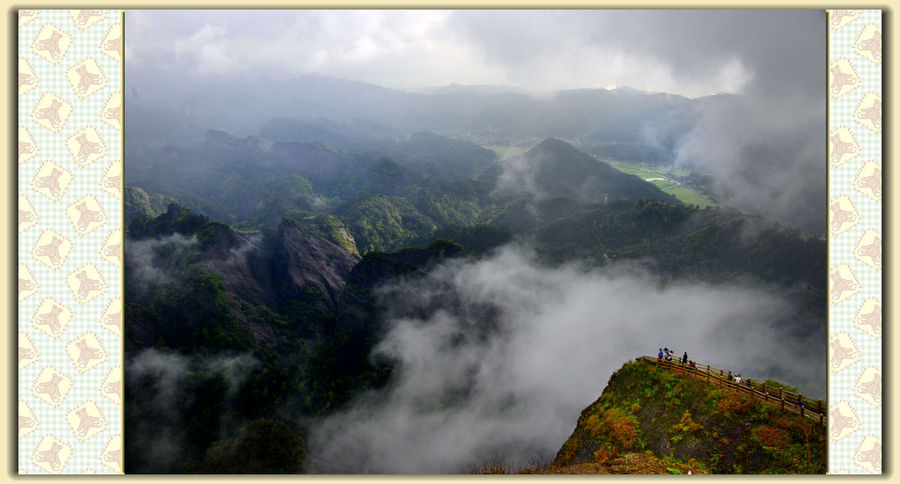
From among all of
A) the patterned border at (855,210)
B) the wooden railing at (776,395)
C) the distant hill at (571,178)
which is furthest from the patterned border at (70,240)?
the distant hill at (571,178)

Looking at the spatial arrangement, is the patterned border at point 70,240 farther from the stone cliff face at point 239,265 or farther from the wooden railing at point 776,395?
the stone cliff face at point 239,265

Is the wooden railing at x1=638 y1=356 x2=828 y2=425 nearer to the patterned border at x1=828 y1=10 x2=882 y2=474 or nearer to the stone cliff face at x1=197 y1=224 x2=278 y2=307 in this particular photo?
the patterned border at x1=828 y1=10 x2=882 y2=474

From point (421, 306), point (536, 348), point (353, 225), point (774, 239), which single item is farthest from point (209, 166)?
point (774, 239)

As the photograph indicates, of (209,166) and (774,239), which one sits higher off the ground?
(209,166)

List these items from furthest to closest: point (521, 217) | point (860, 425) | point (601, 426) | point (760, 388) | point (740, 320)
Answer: point (521, 217) < point (740, 320) < point (601, 426) < point (760, 388) < point (860, 425)

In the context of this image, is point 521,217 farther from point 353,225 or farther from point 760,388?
point 760,388

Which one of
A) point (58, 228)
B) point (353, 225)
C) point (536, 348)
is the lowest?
point (536, 348)
